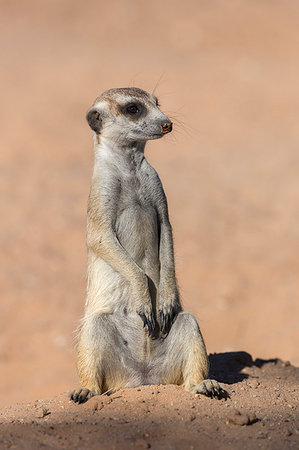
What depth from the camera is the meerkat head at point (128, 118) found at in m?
4.38

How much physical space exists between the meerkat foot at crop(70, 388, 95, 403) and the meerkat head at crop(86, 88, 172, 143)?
63.3 inches

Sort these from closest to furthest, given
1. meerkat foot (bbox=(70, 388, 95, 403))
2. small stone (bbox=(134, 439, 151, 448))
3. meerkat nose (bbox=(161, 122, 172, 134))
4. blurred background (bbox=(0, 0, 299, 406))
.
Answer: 1. small stone (bbox=(134, 439, 151, 448))
2. meerkat foot (bbox=(70, 388, 95, 403))
3. meerkat nose (bbox=(161, 122, 172, 134))
4. blurred background (bbox=(0, 0, 299, 406))

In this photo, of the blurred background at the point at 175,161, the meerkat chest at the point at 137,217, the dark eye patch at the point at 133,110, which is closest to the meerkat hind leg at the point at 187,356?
the meerkat chest at the point at 137,217

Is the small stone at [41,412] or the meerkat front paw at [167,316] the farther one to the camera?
the meerkat front paw at [167,316]

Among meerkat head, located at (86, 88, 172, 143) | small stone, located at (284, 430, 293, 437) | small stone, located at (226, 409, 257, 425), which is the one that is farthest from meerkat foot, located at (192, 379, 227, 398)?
meerkat head, located at (86, 88, 172, 143)

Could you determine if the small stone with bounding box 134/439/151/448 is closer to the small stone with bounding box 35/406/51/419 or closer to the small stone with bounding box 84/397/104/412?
the small stone with bounding box 84/397/104/412

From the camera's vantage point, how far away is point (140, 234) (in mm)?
4395

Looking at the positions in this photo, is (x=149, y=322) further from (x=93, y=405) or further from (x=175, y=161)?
(x=175, y=161)

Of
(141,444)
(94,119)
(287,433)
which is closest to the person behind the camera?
(141,444)

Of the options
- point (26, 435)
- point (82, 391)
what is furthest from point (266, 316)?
point (26, 435)

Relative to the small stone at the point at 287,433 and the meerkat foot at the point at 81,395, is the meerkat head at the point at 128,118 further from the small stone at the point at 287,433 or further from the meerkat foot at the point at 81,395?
the small stone at the point at 287,433

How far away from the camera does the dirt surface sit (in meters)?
3.23

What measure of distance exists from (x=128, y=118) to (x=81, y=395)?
5.79ft

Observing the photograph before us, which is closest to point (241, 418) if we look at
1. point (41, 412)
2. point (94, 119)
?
point (41, 412)
